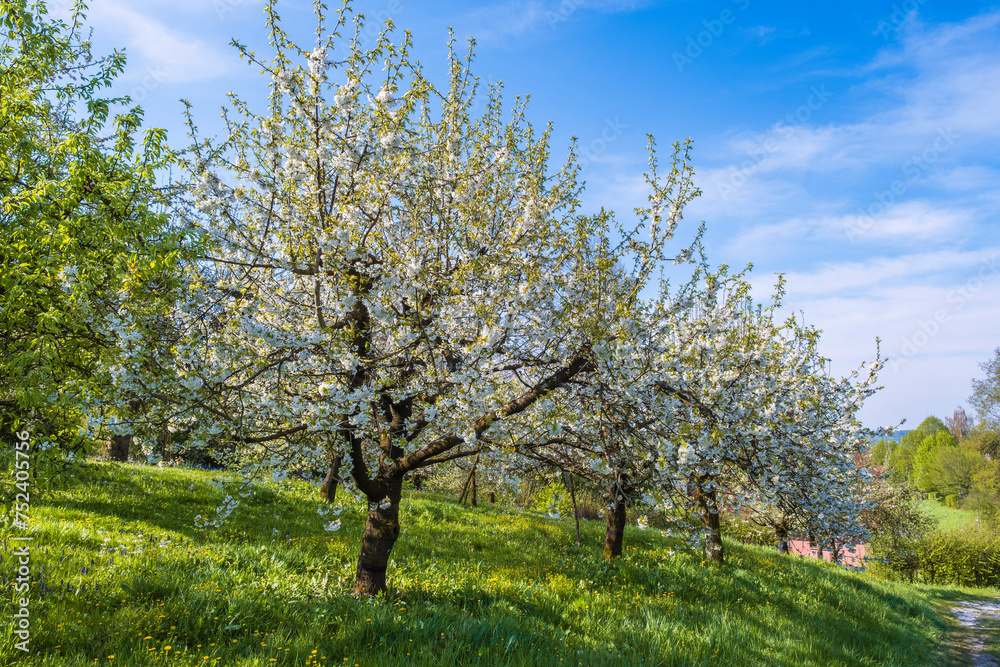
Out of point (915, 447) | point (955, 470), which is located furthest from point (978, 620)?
point (915, 447)

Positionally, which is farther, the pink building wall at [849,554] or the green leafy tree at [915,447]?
the green leafy tree at [915,447]

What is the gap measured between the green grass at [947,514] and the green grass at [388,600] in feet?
120

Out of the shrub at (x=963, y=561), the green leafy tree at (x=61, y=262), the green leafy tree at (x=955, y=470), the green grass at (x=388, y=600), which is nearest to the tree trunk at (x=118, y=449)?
the green grass at (x=388, y=600)

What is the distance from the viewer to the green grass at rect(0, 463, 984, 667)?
477cm

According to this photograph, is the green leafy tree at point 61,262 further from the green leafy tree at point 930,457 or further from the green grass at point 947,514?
the green leafy tree at point 930,457

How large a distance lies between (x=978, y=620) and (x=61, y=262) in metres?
23.3

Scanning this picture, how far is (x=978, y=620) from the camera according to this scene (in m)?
14.8

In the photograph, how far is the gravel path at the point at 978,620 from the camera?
A: 10.1 m

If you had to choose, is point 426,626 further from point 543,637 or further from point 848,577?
point 848,577

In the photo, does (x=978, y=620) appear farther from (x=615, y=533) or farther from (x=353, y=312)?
(x=353, y=312)

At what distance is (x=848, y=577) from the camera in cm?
1464

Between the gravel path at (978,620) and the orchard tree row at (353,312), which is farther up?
the orchard tree row at (353,312)

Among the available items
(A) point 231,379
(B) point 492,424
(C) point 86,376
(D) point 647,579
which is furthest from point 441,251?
(D) point 647,579

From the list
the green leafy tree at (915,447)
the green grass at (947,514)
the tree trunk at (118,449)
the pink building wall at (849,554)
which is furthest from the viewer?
the green leafy tree at (915,447)
